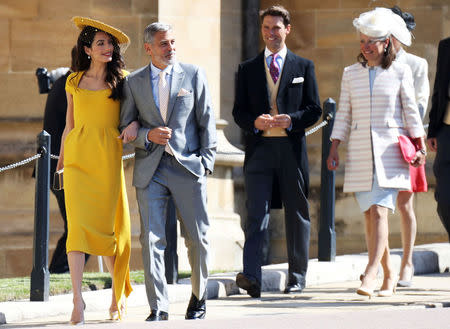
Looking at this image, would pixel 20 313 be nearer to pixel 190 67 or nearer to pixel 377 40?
pixel 190 67

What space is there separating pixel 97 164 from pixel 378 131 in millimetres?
1946

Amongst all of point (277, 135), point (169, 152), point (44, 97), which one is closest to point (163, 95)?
point (169, 152)

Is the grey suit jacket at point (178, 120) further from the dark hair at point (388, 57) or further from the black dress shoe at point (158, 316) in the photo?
the dark hair at point (388, 57)

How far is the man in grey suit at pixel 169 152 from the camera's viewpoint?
7410 mm

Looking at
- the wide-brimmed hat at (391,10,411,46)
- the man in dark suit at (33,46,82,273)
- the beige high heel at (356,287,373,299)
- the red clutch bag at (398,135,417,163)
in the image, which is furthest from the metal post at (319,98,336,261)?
the man in dark suit at (33,46,82,273)

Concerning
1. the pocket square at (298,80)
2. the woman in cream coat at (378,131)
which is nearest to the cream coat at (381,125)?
the woman in cream coat at (378,131)

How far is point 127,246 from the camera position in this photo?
773 centimetres

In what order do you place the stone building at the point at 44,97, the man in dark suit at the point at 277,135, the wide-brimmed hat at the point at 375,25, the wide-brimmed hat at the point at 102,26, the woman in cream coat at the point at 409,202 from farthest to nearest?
the stone building at the point at 44,97, the woman in cream coat at the point at 409,202, the man in dark suit at the point at 277,135, the wide-brimmed hat at the point at 375,25, the wide-brimmed hat at the point at 102,26

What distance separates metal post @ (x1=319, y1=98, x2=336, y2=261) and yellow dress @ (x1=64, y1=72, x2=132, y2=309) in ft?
9.20

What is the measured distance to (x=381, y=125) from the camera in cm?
847

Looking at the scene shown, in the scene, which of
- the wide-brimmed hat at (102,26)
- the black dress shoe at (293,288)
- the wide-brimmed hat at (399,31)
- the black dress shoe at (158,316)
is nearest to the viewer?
the black dress shoe at (158,316)

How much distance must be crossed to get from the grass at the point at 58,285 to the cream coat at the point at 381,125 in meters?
1.74

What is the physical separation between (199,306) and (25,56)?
5.60 metres

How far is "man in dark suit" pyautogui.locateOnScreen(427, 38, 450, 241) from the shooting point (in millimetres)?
8008
